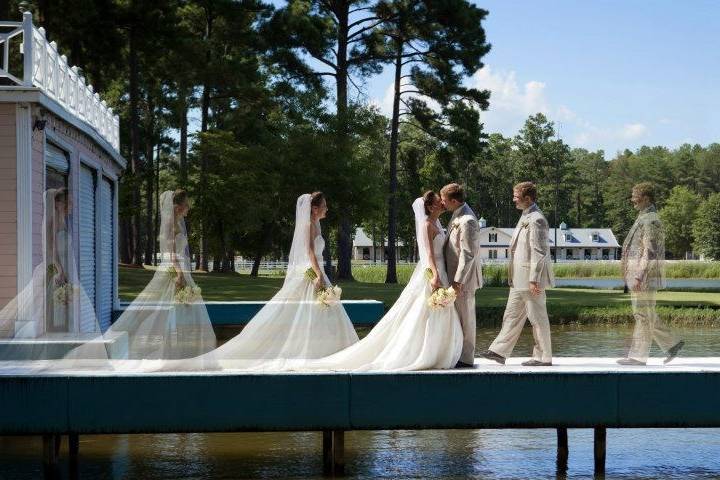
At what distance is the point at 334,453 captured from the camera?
11148 mm

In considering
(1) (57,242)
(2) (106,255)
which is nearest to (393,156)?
(2) (106,255)

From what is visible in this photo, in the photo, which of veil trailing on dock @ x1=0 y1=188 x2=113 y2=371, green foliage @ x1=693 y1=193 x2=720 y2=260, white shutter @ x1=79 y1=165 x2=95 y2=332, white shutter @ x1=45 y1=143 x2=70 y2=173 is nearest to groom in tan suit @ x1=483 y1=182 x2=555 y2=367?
veil trailing on dock @ x1=0 y1=188 x2=113 y2=371

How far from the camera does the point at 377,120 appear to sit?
5088cm

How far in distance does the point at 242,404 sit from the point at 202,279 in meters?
34.7

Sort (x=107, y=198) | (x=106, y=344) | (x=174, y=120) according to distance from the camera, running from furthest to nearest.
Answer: (x=174, y=120) < (x=107, y=198) < (x=106, y=344)

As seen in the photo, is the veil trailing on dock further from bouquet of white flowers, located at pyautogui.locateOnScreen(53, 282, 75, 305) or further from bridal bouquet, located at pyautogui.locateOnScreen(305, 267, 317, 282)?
bridal bouquet, located at pyautogui.locateOnScreen(305, 267, 317, 282)

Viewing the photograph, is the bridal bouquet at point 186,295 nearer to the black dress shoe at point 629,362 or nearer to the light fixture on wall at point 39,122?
the light fixture on wall at point 39,122

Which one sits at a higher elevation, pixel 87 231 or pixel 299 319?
pixel 87 231

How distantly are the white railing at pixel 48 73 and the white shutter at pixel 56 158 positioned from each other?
740 mm

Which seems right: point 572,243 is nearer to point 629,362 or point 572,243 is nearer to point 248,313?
point 248,313

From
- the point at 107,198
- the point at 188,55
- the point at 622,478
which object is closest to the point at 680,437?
the point at 622,478

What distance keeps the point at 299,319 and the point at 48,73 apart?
6351 millimetres

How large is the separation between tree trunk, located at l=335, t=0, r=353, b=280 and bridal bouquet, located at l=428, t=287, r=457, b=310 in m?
36.9

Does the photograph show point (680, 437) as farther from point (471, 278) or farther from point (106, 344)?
point (106, 344)
